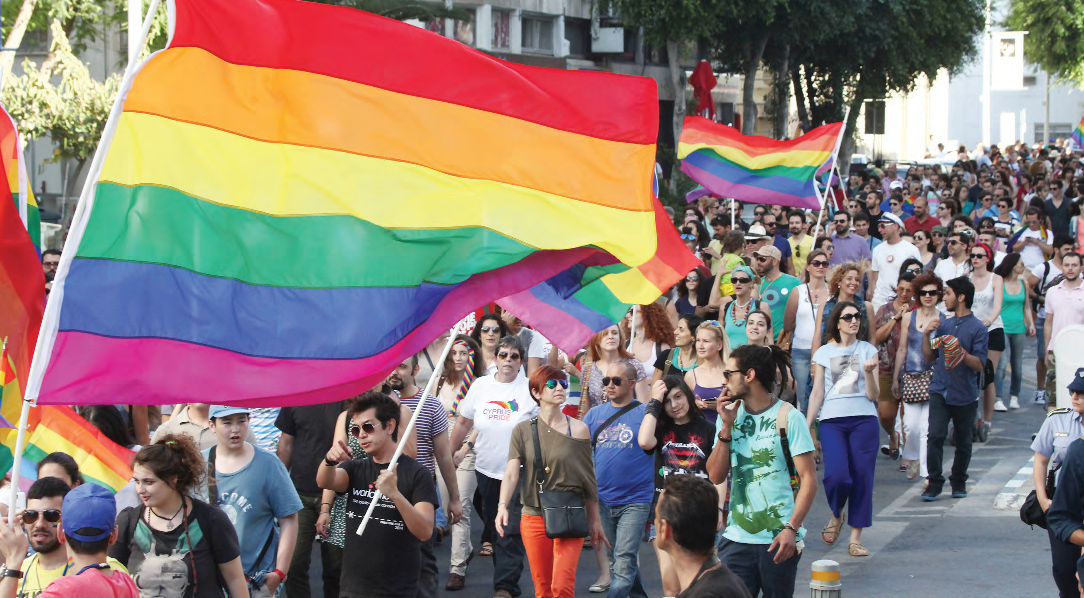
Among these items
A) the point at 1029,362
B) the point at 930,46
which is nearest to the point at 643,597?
the point at 1029,362

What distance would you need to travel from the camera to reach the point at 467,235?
5801 mm

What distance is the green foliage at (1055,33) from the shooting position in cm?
5147

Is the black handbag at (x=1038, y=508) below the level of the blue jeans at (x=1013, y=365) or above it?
above

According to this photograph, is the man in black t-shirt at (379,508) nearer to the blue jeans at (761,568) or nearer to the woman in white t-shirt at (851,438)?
the blue jeans at (761,568)

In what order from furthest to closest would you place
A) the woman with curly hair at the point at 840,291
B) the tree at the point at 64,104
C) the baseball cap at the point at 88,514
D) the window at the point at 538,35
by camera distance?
1. the window at the point at 538,35
2. the tree at the point at 64,104
3. the woman with curly hair at the point at 840,291
4. the baseball cap at the point at 88,514

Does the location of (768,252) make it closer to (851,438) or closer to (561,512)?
(851,438)

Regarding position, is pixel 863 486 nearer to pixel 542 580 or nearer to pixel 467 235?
pixel 542 580

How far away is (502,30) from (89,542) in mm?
37833

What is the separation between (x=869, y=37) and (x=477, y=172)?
1445 inches

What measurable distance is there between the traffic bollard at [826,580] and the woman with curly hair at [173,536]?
2.91 meters

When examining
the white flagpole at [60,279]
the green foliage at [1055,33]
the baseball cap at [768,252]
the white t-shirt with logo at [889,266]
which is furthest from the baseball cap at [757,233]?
the green foliage at [1055,33]

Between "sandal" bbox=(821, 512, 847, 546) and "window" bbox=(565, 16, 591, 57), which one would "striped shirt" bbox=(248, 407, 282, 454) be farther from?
"window" bbox=(565, 16, 591, 57)

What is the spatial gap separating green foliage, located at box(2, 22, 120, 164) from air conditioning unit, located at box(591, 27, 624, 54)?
26.7m

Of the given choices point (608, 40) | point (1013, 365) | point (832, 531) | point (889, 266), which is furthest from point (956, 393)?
point (608, 40)
